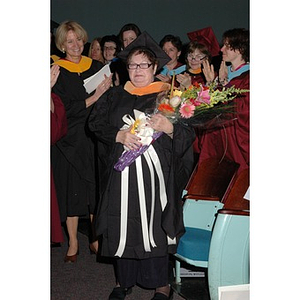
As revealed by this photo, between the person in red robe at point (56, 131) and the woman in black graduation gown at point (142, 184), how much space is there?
1.05 ft

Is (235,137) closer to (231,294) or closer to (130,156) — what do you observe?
(130,156)

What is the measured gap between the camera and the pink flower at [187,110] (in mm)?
2895

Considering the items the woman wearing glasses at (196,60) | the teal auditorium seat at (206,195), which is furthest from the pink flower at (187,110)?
the woman wearing glasses at (196,60)

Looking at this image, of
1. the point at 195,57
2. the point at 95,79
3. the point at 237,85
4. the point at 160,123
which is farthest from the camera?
the point at 195,57

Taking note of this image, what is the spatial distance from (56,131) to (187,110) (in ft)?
3.65

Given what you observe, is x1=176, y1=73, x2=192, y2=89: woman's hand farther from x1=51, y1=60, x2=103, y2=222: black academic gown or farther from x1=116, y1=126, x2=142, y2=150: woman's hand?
x1=116, y1=126, x2=142, y2=150: woman's hand

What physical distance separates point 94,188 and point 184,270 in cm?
89

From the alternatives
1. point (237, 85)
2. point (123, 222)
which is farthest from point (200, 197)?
point (237, 85)

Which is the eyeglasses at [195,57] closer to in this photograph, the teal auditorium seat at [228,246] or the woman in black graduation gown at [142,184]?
the woman in black graduation gown at [142,184]

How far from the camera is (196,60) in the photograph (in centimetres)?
473

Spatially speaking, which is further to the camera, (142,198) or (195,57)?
(195,57)
